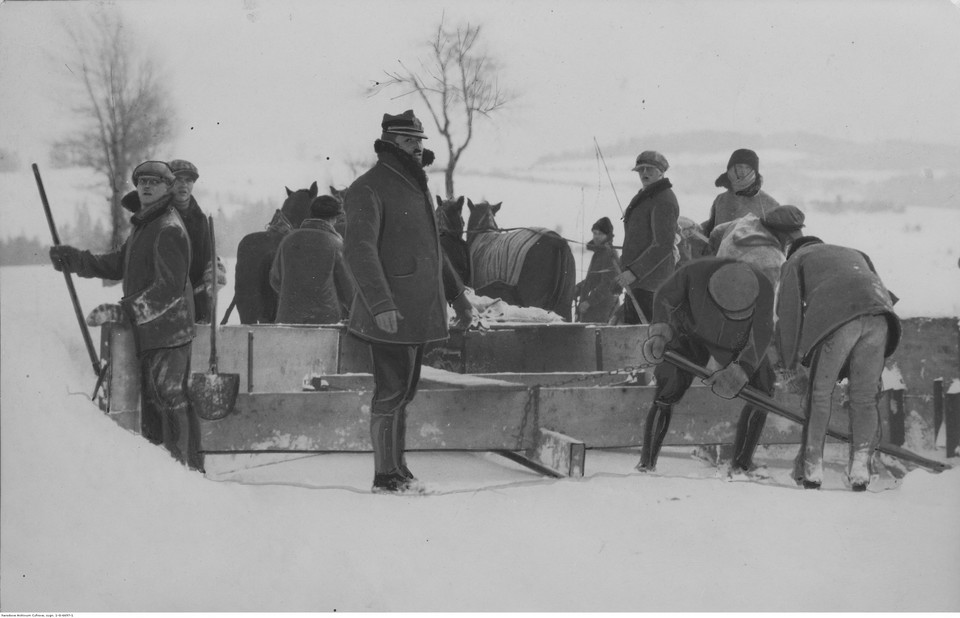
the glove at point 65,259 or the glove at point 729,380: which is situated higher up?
the glove at point 65,259

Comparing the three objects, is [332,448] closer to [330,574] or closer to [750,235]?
[330,574]

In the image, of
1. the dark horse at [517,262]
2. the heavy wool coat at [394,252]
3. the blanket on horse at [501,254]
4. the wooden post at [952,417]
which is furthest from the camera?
the blanket on horse at [501,254]

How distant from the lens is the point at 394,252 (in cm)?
450

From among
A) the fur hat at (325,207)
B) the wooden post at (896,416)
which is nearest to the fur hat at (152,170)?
the fur hat at (325,207)

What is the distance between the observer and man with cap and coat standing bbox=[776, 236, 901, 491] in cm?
475

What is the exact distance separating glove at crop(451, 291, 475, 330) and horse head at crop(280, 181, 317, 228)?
769 millimetres

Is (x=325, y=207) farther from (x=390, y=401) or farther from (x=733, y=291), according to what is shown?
(x=733, y=291)

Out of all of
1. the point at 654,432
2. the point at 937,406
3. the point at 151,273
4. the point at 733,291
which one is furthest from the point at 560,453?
the point at 151,273

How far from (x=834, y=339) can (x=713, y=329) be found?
1.62ft

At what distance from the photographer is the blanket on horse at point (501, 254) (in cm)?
586

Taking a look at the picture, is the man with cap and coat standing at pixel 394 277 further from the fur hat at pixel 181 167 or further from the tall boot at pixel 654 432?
the tall boot at pixel 654 432

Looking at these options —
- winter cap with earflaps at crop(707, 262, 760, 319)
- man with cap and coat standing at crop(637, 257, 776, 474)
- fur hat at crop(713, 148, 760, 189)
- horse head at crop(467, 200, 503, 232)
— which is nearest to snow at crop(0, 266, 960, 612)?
man with cap and coat standing at crop(637, 257, 776, 474)

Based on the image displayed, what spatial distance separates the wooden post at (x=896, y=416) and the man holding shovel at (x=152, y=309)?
9.75 feet

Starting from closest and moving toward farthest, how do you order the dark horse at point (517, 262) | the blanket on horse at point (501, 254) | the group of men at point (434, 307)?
1. the group of men at point (434, 307)
2. the dark horse at point (517, 262)
3. the blanket on horse at point (501, 254)
